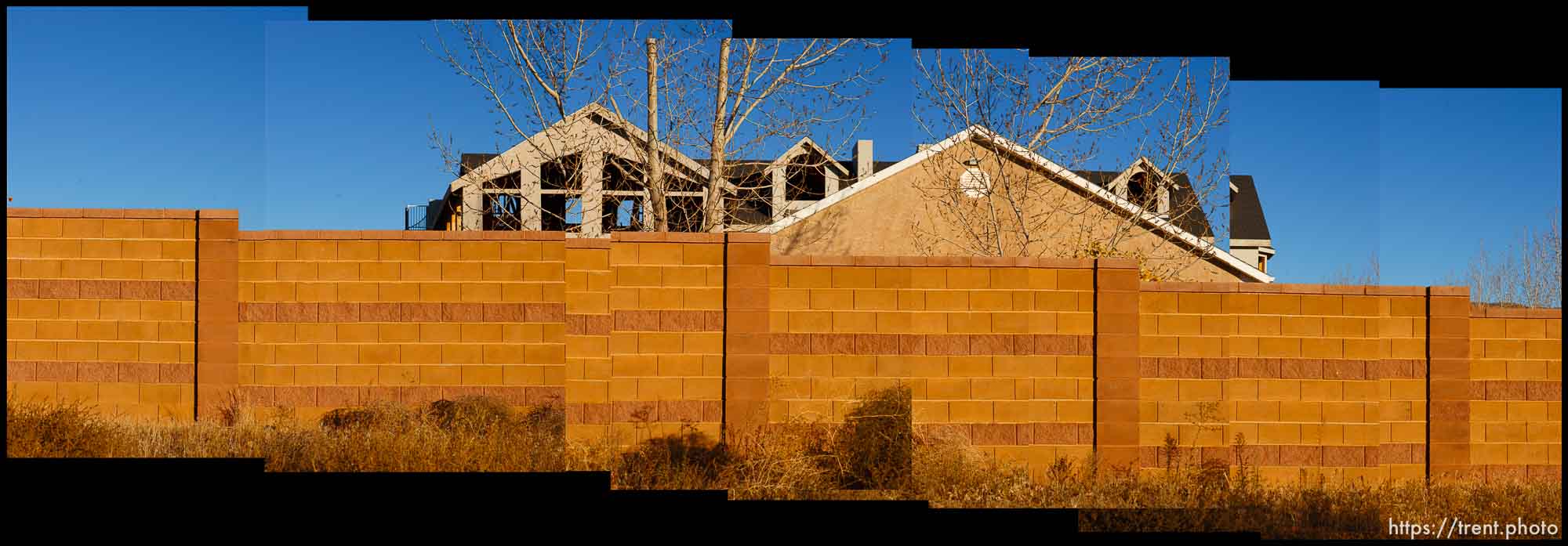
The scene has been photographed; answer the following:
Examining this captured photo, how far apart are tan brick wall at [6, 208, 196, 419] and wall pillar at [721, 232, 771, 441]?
527 cm

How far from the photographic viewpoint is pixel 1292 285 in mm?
8008

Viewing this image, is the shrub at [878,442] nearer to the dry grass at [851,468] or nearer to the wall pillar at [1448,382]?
the dry grass at [851,468]

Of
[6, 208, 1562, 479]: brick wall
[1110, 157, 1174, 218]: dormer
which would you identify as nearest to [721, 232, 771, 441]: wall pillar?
[6, 208, 1562, 479]: brick wall

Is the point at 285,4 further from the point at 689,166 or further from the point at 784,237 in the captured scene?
the point at 784,237

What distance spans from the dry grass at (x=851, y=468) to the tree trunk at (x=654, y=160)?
4980mm

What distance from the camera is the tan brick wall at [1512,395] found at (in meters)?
8.38

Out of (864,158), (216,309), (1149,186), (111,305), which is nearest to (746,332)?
(216,309)

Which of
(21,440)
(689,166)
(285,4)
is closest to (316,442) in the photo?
(21,440)

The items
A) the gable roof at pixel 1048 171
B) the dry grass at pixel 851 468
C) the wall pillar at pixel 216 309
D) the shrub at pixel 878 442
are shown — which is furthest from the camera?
the gable roof at pixel 1048 171

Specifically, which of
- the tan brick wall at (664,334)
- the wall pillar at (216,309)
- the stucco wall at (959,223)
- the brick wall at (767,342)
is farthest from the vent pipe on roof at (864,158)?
the wall pillar at (216,309)

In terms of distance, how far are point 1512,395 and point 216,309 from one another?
12197mm

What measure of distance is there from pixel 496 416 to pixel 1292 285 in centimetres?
725

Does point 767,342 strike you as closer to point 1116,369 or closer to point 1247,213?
point 1116,369

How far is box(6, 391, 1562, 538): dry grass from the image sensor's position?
6.86 m
